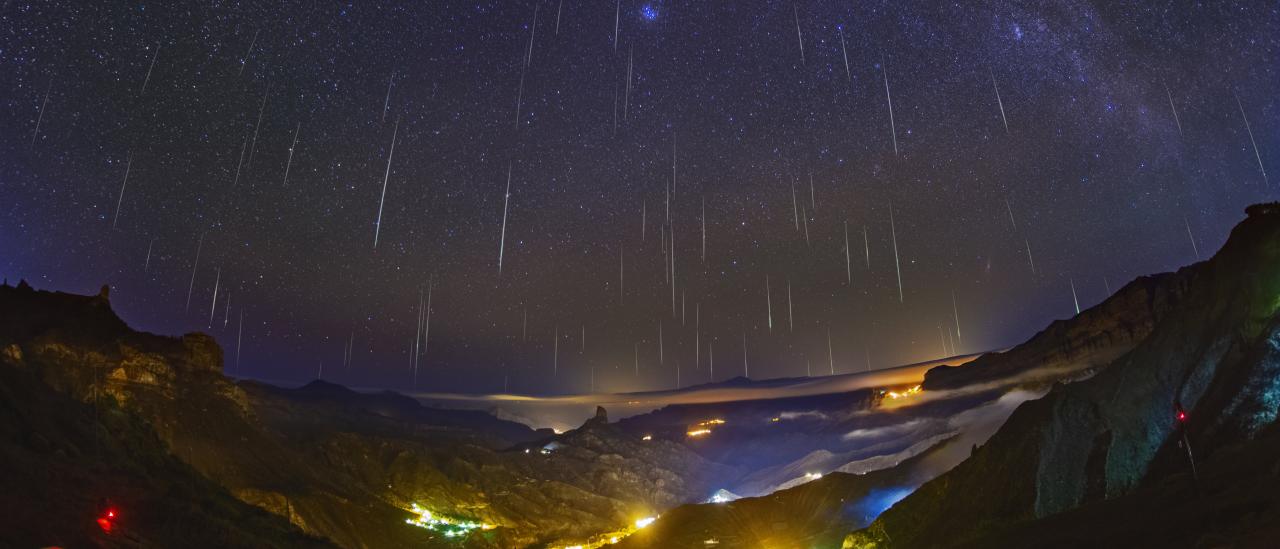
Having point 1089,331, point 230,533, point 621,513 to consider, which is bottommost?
point 621,513

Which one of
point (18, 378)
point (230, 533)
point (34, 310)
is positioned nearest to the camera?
point (230, 533)

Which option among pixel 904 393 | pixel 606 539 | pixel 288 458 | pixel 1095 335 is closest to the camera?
pixel 1095 335

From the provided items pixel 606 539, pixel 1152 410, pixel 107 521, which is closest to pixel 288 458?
pixel 606 539

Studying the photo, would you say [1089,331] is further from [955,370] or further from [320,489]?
[320,489]

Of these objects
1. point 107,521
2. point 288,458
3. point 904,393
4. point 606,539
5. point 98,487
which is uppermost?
point 904,393

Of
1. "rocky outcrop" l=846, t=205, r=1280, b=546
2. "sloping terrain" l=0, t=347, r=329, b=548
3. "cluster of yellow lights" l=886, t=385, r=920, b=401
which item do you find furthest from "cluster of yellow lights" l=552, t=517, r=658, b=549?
"cluster of yellow lights" l=886, t=385, r=920, b=401

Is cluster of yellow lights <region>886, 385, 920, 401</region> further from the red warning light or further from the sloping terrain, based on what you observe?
the red warning light

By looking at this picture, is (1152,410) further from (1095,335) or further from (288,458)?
(288,458)

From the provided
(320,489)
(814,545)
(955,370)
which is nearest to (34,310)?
(320,489)

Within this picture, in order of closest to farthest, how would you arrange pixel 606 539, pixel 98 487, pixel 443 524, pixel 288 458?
pixel 98 487 → pixel 288 458 → pixel 443 524 → pixel 606 539
